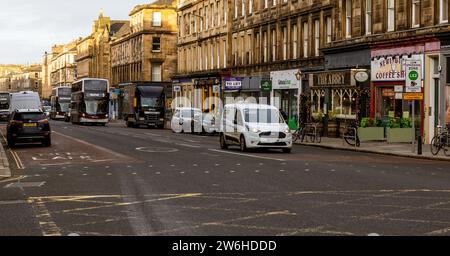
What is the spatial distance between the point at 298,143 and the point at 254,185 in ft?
70.2

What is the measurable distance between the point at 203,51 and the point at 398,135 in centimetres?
4122

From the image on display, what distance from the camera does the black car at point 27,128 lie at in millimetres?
32344

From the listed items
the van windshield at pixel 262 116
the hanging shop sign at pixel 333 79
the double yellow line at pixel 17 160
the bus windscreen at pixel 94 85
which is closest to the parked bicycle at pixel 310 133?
the hanging shop sign at pixel 333 79

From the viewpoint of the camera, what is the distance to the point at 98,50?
132 m

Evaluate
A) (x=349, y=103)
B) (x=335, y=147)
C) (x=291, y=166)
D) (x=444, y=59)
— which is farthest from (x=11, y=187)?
(x=349, y=103)

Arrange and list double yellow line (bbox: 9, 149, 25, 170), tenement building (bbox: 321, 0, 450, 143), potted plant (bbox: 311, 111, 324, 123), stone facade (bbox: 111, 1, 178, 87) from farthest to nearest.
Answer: stone facade (bbox: 111, 1, 178, 87)
potted plant (bbox: 311, 111, 324, 123)
tenement building (bbox: 321, 0, 450, 143)
double yellow line (bbox: 9, 149, 25, 170)

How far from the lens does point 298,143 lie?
37.4 metres

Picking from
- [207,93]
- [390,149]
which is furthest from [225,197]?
[207,93]

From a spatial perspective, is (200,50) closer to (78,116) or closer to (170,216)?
(78,116)

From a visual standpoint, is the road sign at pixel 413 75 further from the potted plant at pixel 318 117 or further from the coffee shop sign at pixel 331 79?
the potted plant at pixel 318 117

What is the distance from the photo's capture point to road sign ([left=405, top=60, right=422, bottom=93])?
27.4 metres

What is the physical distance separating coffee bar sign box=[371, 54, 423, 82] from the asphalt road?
A: 12041mm

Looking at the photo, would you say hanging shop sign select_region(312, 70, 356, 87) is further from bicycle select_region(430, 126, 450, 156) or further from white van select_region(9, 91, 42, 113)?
white van select_region(9, 91, 42, 113)

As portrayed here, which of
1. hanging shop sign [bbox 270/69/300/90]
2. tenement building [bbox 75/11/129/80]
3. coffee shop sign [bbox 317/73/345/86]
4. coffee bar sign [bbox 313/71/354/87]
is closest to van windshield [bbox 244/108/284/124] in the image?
coffee bar sign [bbox 313/71/354/87]
